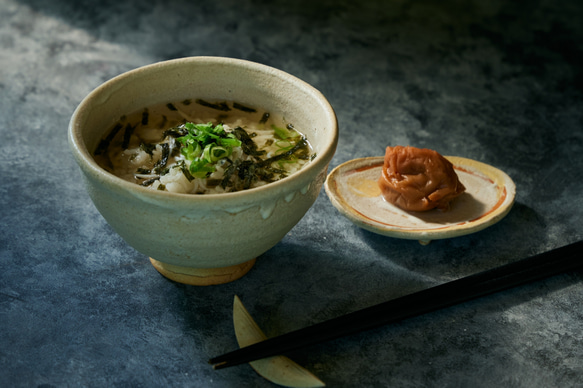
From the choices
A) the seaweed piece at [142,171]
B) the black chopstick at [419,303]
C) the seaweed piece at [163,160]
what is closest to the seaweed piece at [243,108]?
the seaweed piece at [163,160]

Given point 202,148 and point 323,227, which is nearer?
point 202,148

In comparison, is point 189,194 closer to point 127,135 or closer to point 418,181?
point 127,135

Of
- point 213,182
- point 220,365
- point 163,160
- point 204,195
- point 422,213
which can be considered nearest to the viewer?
point 204,195

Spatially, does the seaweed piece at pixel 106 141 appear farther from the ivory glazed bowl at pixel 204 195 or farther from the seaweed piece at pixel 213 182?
the seaweed piece at pixel 213 182

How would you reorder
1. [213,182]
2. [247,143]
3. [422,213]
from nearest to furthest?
[213,182]
[247,143]
[422,213]

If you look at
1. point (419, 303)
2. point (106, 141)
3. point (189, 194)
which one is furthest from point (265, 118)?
point (419, 303)

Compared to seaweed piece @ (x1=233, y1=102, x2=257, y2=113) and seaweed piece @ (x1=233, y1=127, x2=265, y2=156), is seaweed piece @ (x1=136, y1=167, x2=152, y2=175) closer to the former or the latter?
seaweed piece @ (x1=233, y1=127, x2=265, y2=156)

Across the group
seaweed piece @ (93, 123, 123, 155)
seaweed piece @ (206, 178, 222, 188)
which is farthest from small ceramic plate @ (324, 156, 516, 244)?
seaweed piece @ (93, 123, 123, 155)
